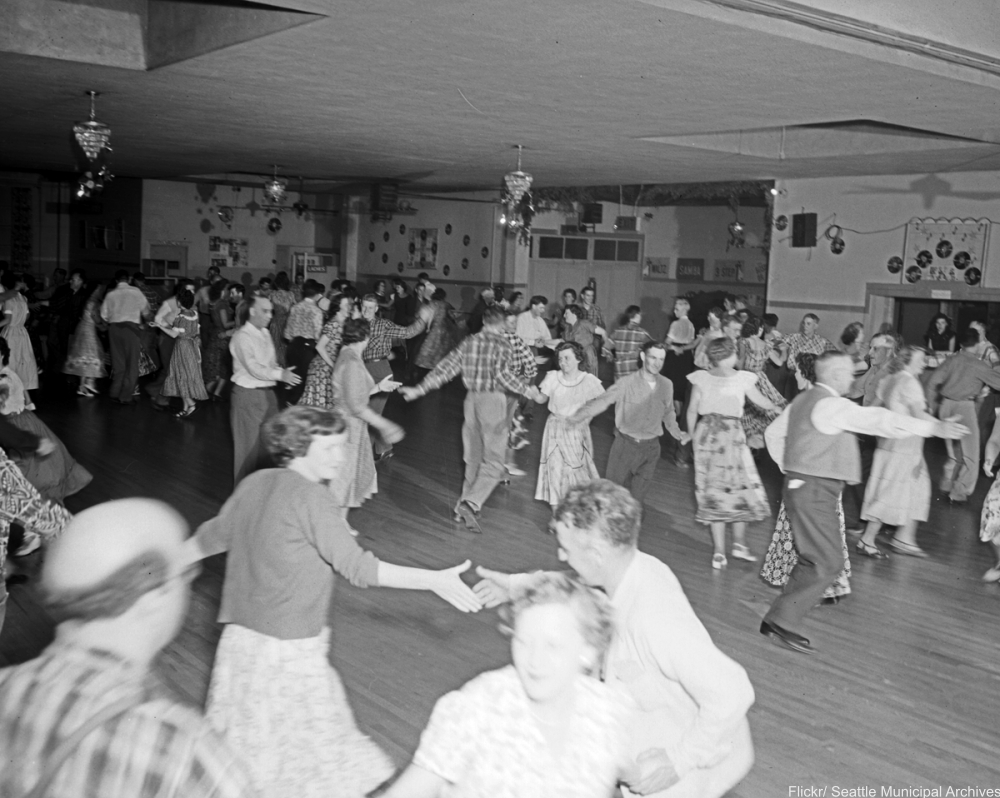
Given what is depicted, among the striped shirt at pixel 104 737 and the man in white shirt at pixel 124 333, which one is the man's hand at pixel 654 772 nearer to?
the striped shirt at pixel 104 737

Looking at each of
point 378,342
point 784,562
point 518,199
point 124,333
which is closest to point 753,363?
point 518,199

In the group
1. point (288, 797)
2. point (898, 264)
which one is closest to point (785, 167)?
point (898, 264)

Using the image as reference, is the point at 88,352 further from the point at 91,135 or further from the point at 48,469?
the point at 48,469

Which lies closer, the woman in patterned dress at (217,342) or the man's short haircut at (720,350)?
the man's short haircut at (720,350)

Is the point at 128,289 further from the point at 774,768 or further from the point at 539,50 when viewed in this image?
the point at 774,768

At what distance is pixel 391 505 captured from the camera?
6797mm

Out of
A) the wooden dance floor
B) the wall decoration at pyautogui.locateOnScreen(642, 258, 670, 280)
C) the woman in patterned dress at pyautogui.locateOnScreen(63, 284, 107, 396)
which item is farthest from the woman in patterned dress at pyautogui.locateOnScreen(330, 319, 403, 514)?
the wall decoration at pyautogui.locateOnScreen(642, 258, 670, 280)

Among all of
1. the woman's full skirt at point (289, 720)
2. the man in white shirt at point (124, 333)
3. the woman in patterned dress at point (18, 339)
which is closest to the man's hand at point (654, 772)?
the woman's full skirt at point (289, 720)

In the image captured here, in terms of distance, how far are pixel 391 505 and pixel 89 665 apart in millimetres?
5278

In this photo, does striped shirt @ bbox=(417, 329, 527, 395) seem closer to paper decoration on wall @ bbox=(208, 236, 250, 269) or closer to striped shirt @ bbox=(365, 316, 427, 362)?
striped shirt @ bbox=(365, 316, 427, 362)

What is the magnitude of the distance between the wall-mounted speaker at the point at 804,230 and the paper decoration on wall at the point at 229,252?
9734mm

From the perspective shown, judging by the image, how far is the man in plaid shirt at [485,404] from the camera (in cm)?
625

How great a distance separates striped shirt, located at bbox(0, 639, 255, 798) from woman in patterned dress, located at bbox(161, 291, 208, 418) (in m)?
8.75

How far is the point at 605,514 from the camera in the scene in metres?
2.26
